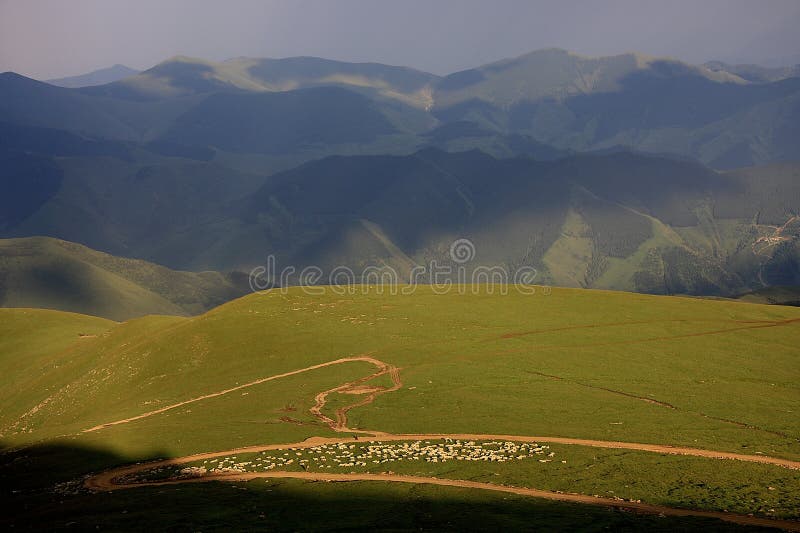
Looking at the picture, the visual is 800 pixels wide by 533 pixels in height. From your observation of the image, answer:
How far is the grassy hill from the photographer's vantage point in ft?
130

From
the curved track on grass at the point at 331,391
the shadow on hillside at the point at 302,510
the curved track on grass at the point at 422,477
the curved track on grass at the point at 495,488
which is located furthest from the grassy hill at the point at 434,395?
the curved track on grass at the point at 495,488

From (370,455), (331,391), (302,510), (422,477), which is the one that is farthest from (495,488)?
(331,391)

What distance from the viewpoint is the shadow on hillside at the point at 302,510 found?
110 ft

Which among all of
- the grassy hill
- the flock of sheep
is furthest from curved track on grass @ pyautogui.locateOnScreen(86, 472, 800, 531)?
the flock of sheep

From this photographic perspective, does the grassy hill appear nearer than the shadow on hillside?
No

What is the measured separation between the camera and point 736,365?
68500mm

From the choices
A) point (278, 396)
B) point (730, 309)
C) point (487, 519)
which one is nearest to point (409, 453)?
point (487, 519)

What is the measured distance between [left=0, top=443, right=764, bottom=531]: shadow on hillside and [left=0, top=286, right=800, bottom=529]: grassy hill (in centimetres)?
23

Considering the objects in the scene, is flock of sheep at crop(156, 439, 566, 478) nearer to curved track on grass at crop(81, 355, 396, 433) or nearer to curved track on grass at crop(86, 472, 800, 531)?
curved track on grass at crop(86, 472, 800, 531)

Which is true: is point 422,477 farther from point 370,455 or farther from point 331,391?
point 331,391

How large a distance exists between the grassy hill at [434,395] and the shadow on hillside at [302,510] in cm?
23

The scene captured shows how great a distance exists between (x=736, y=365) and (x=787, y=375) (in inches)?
181

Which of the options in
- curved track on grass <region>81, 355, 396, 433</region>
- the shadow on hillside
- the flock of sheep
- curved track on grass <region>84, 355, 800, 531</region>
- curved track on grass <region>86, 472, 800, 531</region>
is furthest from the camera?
curved track on grass <region>81, 355, 396, 433</region>

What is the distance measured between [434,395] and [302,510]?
2676 centimetres
